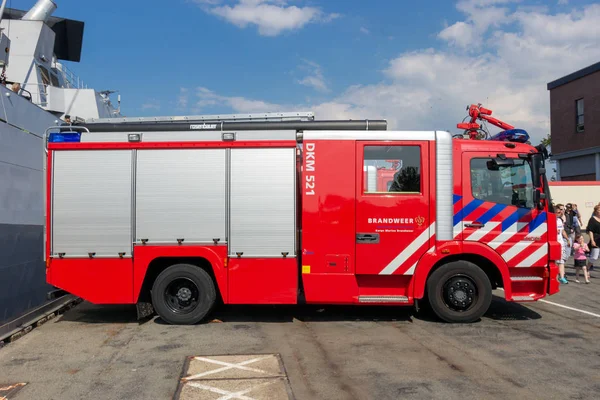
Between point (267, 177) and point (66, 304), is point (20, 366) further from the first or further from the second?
point (267, 177)

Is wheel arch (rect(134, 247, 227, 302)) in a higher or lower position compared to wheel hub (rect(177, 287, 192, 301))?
higher

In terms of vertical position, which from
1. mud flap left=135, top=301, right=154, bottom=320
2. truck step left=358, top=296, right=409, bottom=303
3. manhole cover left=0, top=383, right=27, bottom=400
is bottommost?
manhole cover left=0, top=383, right=27, bottom=400

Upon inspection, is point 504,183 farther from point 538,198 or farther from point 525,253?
point 525,253

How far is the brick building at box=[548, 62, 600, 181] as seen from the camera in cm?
2255

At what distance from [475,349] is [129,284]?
15.7 ft

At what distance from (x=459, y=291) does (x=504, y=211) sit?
52.9 inches

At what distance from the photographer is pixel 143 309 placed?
22.9ft

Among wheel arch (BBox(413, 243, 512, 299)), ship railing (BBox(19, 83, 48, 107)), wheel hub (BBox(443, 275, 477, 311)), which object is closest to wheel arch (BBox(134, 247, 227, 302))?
wheel arch (BBox(413, 243, 512, 299))

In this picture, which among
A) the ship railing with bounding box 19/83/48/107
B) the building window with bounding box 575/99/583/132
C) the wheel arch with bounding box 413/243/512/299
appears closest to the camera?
the wheel arch with bounding box 413/243/512/299

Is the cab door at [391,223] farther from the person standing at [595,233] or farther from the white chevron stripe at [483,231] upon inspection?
the person standing at [595,233]

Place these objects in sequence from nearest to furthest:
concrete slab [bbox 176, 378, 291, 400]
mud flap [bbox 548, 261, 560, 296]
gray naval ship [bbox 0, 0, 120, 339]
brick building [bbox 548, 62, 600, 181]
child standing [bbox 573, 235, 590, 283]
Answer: concrete slab [bbox 176, 378, 291, 400]
mud flap [bbox 548, 261, 560, 296]
gray naval ship [bbox 0, 0, 120, 339]
child standing [bbox 573, 235, 590, 283]
brick building [bbox 548, 62, 600, 181]

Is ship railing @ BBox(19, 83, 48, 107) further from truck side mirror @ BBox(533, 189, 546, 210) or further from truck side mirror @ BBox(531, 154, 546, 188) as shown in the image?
truck side mirror @ BBox(533, 189, 546, 210)

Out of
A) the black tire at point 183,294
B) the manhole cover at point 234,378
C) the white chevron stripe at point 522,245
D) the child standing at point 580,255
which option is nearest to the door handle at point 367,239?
the white chevron stripe at point 522,245

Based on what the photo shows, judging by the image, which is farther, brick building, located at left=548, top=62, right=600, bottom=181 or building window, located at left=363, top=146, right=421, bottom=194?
brick building, located at left=548, top=62, right=600, bottom=181
